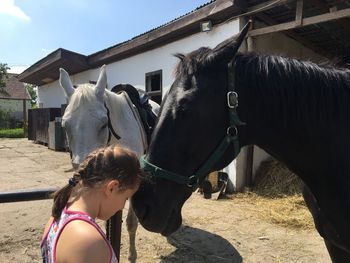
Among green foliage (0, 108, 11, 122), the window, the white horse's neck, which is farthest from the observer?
green foliage (0, 108, 11, 122)

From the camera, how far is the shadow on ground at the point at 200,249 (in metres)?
3.43

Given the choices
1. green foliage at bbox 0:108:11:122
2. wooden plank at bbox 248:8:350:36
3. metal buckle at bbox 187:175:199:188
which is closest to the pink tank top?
metal buckle at bbox 187:175:199:188

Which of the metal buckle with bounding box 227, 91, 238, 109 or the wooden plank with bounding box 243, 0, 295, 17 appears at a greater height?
the wooden plank with bounding box 243, 0, 295, 17

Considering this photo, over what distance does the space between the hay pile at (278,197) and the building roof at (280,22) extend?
84.5 inches

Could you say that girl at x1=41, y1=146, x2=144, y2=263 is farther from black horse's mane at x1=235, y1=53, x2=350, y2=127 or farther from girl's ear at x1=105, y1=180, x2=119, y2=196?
black horse's mane at x1=235, y1=53, x2=350, y2=127

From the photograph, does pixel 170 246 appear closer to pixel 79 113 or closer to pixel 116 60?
pixel 79 113

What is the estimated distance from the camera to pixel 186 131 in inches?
57.1

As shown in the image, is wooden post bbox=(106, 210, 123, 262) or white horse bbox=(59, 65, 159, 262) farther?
white horse bbox=(59, 65, 159, 262)

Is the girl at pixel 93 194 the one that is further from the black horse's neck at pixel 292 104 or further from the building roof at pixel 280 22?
the building roof at pixel 280 22

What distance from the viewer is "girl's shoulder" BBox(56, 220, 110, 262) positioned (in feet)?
3.22

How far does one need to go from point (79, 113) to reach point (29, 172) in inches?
242

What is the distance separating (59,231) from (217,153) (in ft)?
2.38

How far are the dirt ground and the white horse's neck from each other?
1.11m

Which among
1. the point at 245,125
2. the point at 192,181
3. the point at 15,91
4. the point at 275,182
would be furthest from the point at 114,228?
the point at 15,91
